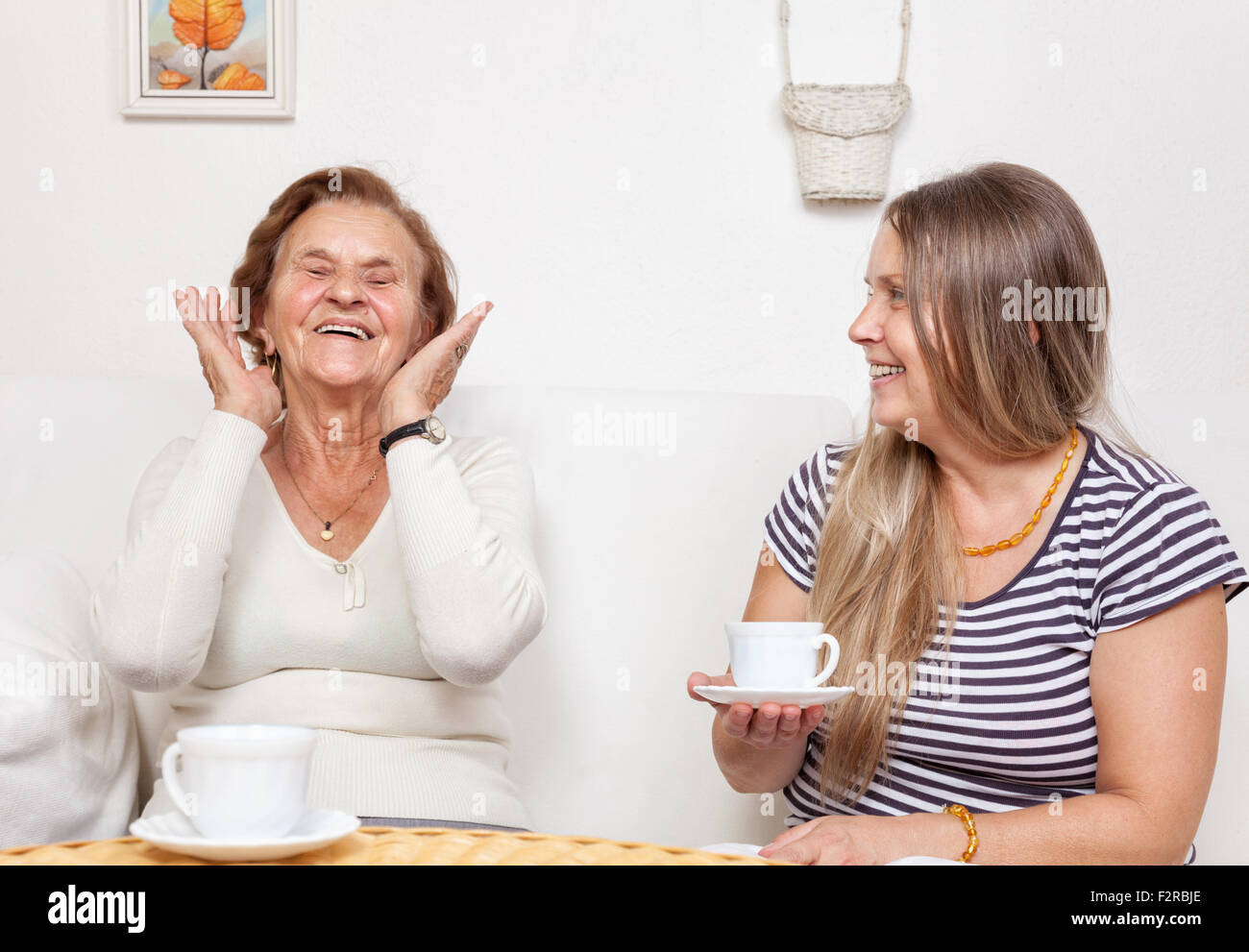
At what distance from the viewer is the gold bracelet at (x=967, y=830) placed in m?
1.16

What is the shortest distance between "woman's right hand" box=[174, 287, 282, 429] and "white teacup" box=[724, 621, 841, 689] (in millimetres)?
705

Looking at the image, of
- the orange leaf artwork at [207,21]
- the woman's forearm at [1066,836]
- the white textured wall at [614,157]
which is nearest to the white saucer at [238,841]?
the woman's forearm at [1066,836]

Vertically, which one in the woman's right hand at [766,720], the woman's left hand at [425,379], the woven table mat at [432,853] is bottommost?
the woman's right hand at [766,720]

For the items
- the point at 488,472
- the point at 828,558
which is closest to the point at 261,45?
the point at 488,472

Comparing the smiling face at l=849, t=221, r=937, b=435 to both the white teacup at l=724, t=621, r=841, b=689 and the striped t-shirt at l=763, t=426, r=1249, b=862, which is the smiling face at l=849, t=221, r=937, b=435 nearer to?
the striped t-shirt at l=763, t=426, r=1249, b=862

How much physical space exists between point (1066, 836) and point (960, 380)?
491 mm

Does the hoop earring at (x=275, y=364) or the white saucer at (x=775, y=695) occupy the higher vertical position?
the hoop earring at (x=275, y=364)

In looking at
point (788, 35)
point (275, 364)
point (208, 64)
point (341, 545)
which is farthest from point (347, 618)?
Result: point (788, 35)

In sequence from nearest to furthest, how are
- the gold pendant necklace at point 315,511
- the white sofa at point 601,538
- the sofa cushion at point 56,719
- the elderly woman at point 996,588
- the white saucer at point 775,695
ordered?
the white saucer at point 775,695 → the elderly woman at point 996,588 → the sofa cushion at point 56,719 → the gold pendant necklace at point 315,511 → the white sofa at point 601,538

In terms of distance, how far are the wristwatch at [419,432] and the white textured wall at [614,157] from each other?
26.4 inches

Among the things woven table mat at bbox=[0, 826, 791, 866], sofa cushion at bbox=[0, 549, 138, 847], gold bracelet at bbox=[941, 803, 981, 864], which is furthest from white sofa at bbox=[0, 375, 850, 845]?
woven table mat at bbox=[0, 826, 791, 866]

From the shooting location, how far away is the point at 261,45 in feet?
6.88

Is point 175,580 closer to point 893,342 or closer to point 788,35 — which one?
point 893,342

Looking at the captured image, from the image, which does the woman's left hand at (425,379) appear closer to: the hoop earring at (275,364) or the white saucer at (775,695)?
the hoop earring at (275,364)
